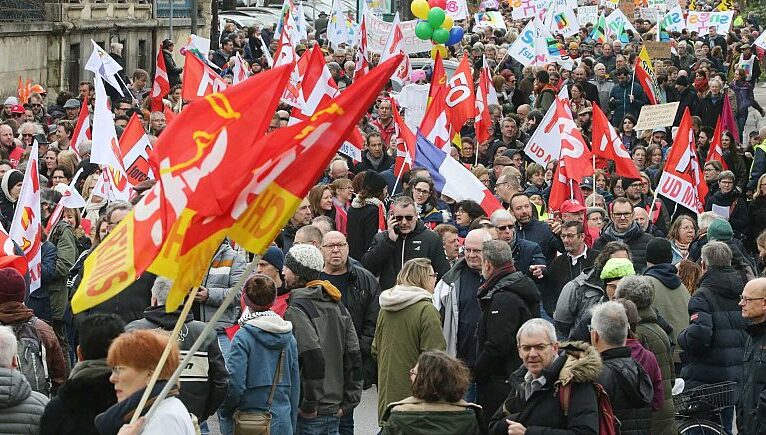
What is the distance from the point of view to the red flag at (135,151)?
1438 centimetres

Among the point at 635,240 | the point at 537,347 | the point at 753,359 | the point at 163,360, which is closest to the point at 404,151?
the point at 635,240

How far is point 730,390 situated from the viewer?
31.5ft

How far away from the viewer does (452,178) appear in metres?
13.5

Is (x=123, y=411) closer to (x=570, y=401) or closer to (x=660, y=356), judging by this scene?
(x=570, y=401)

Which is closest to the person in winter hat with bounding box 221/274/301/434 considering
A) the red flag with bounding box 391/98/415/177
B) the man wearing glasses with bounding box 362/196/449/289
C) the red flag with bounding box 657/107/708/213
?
the man wearing glasses with bounding box 362/196/449/289

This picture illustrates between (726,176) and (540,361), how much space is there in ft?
30.2

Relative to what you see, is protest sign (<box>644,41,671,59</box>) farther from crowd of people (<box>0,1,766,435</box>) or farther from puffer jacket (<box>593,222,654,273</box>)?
puffer jacket (<box>593,222,654,273</box>)

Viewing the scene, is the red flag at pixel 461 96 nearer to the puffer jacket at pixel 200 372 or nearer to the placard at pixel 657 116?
the placard at pixel 657 116

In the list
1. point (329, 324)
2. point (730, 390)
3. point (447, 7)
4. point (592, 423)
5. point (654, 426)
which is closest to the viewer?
point (592, 423)

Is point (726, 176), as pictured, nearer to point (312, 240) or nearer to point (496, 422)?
point (312, 240)

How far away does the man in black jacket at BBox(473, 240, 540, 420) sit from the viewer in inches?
348

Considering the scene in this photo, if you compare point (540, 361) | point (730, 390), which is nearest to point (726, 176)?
point (730, 390)

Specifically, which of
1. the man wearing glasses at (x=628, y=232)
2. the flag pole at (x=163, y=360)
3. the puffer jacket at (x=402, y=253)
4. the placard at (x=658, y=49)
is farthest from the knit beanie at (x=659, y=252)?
the placard at (x=658, y=49)

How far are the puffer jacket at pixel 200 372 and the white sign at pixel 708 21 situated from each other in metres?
30.0
